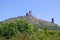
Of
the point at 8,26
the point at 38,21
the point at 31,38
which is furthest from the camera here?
the point at 38,21

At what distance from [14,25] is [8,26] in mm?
1191

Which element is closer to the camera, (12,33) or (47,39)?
(47,39)

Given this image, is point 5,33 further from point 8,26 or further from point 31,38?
point 31,38

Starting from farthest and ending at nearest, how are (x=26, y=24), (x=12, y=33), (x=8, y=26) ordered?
(x=26, y=24) → (x=8, y=26) → (x=12, y=33)

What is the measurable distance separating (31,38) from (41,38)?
3.25m

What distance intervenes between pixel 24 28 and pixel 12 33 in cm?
411

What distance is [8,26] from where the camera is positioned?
37.6 metres

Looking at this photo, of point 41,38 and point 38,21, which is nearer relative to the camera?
point 41,38

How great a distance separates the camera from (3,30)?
3675cm

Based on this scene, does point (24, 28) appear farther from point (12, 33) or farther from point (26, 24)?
point (12, 33)

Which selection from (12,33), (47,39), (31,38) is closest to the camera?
(31,38)

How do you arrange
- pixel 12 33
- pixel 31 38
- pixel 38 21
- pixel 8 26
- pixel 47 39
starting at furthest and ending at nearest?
pixel 38 21 → pixel 8 26 → pixel 12 33 → pixel 47 39 → pixel 31 38

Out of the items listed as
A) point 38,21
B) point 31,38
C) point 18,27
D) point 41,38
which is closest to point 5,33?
point 18,27

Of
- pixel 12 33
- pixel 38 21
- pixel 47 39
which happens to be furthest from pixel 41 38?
pixel 38 21
